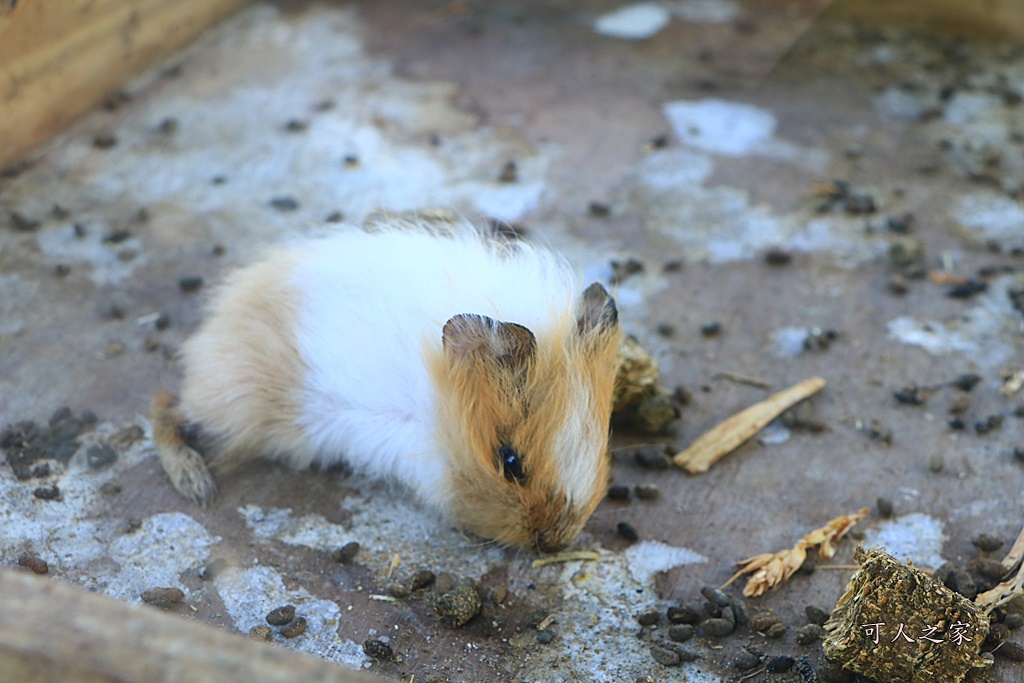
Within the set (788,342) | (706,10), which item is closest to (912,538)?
(788,342)

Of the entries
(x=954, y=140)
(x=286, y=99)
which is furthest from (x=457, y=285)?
(x=954, y=140)

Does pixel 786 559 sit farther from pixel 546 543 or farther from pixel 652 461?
pixel 546 543

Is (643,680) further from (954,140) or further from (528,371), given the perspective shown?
(954,140)

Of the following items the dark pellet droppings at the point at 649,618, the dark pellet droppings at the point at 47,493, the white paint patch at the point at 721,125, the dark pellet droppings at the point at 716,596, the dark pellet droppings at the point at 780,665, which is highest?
the dark pellet droppings at the point at 47,493

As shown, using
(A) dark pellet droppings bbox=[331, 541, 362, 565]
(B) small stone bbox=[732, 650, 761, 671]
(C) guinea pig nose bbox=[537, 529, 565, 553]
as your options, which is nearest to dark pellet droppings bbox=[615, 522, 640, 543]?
(C) guinea pig nose bbox=[537, 529, 565, 553]

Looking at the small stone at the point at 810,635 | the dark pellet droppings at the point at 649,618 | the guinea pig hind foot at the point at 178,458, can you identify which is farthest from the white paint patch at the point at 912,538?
the guinea pig hind foot at the point at 178,458

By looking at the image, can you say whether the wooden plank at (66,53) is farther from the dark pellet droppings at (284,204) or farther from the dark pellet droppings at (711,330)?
the dark pellet droppings at (711,330)

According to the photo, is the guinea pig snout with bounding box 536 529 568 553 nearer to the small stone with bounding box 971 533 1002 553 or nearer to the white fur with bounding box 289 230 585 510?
Answer: the white fur with bounding box 289 230 585 510
